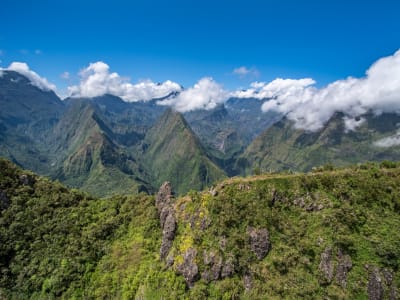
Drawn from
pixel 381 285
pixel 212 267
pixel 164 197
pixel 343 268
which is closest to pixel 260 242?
pixel 212 267

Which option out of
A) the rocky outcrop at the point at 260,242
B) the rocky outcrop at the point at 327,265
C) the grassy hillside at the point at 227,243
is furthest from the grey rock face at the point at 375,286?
the rocky outcrop at the point at 260,242

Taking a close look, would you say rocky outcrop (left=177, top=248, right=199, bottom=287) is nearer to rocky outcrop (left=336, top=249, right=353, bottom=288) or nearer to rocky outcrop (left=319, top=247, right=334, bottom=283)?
rocky outcrop (left=319, top=247, right=334, bottom=283)

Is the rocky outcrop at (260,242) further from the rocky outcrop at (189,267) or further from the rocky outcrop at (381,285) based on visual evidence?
the rocky outcrop at (381,285)

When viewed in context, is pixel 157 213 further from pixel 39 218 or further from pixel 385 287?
pixel 385 287

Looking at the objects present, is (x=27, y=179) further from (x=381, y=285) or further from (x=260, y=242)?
(x=381, y=285)

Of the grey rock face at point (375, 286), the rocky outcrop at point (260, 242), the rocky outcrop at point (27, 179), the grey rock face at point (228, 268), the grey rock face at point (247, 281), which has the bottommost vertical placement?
the grey rock face at point (247, 281)
